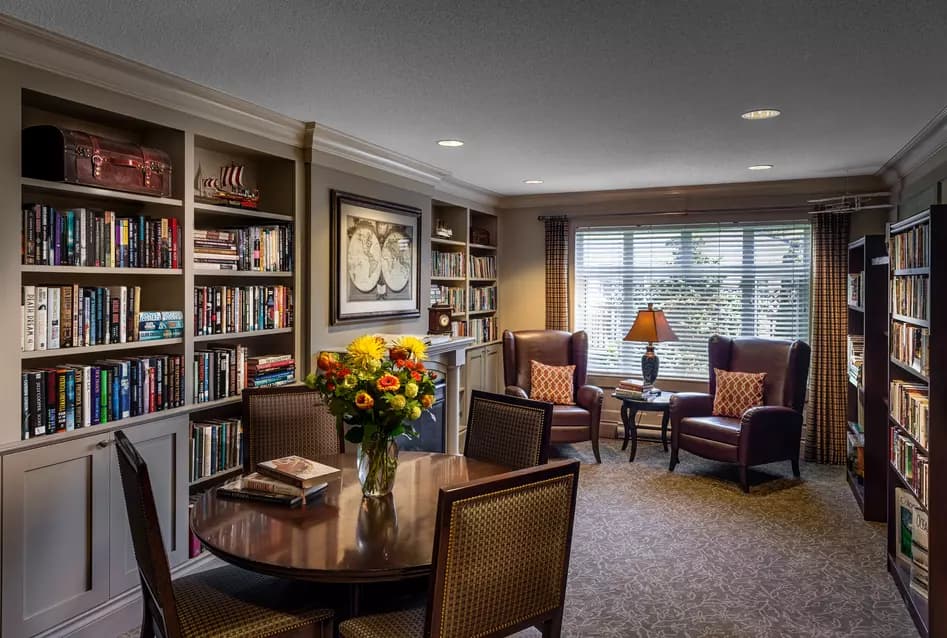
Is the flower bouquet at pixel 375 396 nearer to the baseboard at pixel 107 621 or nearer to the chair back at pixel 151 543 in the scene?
the chair back at pixel 151 543

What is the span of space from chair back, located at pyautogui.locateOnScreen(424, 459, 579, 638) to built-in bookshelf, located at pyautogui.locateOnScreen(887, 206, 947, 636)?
1.80 m

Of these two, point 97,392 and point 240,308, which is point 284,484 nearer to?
point 97,392

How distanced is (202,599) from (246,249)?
2.10 meters

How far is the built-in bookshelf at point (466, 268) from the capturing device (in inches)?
238

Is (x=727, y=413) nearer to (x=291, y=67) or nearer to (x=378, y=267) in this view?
(x=378, y=267)

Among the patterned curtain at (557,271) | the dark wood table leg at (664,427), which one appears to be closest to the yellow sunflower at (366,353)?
the dark wood table leg at (664,427)

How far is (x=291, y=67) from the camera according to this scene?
110 inches

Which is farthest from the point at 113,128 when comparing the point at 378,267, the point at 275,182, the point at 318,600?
the point at 318,600

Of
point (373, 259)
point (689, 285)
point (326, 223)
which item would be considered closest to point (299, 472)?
point (326, 223)

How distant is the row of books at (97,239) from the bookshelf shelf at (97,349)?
0.35 m

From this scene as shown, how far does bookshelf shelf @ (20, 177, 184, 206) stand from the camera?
257 centimetres

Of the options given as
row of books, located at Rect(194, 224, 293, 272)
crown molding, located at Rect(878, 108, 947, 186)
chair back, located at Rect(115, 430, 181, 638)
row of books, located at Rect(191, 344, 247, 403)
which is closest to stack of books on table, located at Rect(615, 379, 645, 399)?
crown molding, located at Rect(878, 108, 947, 186)

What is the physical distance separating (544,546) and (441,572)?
0.34 meters

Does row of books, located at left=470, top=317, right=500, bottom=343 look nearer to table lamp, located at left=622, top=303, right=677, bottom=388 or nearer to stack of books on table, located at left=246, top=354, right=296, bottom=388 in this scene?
table lamp, located at left=622, top=303, right=677, bottom=388
